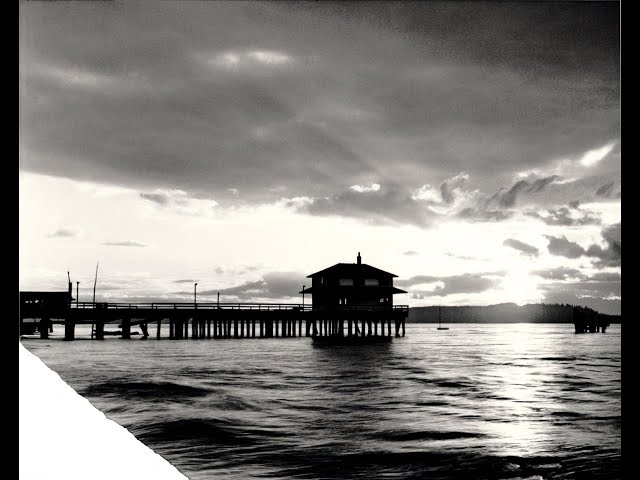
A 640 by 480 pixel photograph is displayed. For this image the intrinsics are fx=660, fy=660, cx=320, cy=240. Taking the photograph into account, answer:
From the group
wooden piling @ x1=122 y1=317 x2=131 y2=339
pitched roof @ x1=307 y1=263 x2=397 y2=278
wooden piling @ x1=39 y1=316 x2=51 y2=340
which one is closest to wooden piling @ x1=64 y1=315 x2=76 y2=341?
wooden piling @ x1=39 y1=316 x2=51 y2=340

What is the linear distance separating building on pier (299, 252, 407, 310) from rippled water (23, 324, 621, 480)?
15.4 metres

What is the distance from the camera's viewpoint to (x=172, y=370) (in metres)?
29.0

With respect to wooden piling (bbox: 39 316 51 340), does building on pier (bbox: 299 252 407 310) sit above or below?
above

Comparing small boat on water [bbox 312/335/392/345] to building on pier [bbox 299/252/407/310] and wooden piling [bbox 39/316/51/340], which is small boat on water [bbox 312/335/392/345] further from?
wooden piling [bbox 39/316/51/340]

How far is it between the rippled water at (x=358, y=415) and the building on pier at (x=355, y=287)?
1545cm

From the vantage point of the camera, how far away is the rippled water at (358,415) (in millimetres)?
11383

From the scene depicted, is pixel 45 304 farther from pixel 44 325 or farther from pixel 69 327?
pixel 44 325

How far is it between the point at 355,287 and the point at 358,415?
33059 millimetres

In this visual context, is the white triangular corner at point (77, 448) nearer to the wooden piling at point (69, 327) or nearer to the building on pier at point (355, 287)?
the wooden piling at point (69, 327)

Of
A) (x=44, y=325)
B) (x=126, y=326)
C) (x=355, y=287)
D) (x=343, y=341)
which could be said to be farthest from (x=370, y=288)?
(x=44, y=325)

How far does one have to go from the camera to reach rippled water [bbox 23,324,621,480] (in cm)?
1138

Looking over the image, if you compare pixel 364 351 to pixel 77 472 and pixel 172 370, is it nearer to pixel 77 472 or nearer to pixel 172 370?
pixel 172 370

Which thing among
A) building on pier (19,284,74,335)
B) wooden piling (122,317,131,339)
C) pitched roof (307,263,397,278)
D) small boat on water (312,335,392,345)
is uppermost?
pitched roof (307,263,397,278)
